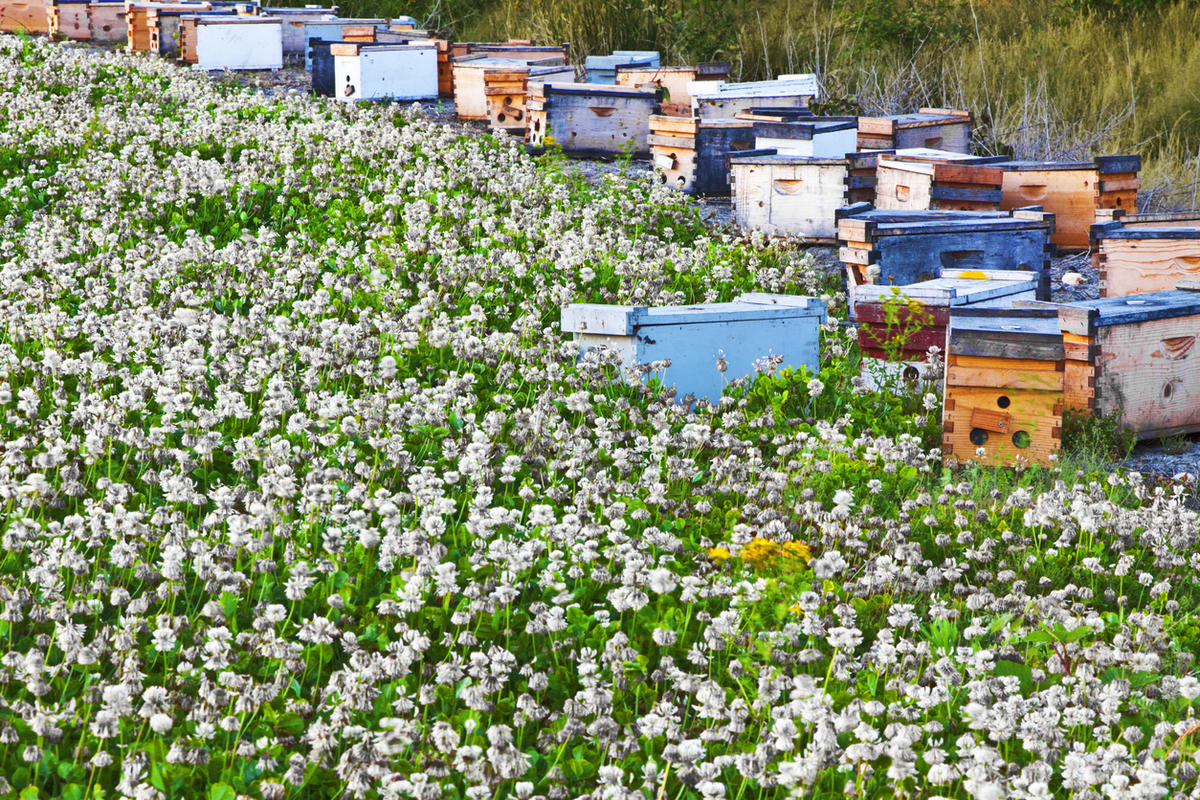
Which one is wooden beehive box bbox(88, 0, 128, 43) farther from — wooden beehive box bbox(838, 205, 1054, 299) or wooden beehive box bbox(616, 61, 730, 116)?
wooden beehive box bbox(838, 205, 1054, 299)

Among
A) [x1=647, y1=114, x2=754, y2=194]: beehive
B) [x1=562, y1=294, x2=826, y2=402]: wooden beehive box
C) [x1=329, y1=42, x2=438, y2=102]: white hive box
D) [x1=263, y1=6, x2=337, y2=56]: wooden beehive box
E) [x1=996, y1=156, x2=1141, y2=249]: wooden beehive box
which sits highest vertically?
[x1=263, y1=6, x2=337, y2=56]: wooden beehive box

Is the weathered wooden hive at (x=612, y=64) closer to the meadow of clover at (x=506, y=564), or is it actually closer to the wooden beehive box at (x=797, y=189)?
the wooden beehive box at (x=797, y=189)

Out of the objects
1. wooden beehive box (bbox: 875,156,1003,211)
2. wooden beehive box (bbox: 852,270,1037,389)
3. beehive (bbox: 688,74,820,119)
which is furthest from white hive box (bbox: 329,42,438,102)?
wooden beehive box (bbox: 852,270,1037,389)

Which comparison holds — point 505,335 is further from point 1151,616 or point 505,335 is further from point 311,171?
point 311,171

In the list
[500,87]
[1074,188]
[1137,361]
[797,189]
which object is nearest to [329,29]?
[500,87]

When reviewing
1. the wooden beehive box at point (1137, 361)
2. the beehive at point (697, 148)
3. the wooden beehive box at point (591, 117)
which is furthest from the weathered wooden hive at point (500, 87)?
the wooden beehive box at point (1137, 361)

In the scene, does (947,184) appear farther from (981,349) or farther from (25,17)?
(25,17)
